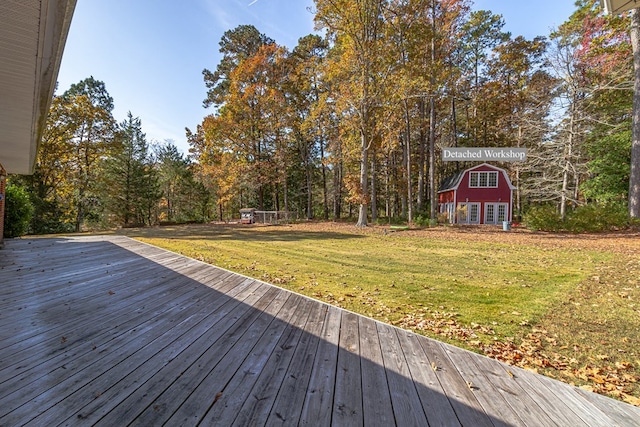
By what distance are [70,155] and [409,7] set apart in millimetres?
24720

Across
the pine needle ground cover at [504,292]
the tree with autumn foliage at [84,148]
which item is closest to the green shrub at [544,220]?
the pine needle ground cover at [504,292]

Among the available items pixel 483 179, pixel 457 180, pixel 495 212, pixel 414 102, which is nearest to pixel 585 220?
pixel 495 212

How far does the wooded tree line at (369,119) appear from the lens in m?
15.4

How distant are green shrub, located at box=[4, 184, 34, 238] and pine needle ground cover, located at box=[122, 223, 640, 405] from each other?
9.26 meters

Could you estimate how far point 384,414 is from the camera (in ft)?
6.27

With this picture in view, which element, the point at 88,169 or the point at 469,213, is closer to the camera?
the point at 88,169

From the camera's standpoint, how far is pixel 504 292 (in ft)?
17.3

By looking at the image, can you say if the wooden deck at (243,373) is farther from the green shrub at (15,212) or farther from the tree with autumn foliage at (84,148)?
the tree with autumn foliage at (84,148)

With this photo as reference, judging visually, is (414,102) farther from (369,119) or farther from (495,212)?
(495,212)

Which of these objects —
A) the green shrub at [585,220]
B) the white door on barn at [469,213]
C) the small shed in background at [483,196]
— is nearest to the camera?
the green shrub at [585,220]

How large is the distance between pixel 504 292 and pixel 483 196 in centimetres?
1864

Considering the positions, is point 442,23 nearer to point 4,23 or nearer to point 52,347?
point 4,23

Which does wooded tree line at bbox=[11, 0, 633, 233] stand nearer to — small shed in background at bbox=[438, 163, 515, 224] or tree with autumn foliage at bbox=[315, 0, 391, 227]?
tree with autumn foliage at bbox=[315, 0, 391, 227]

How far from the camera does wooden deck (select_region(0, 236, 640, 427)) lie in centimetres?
187
